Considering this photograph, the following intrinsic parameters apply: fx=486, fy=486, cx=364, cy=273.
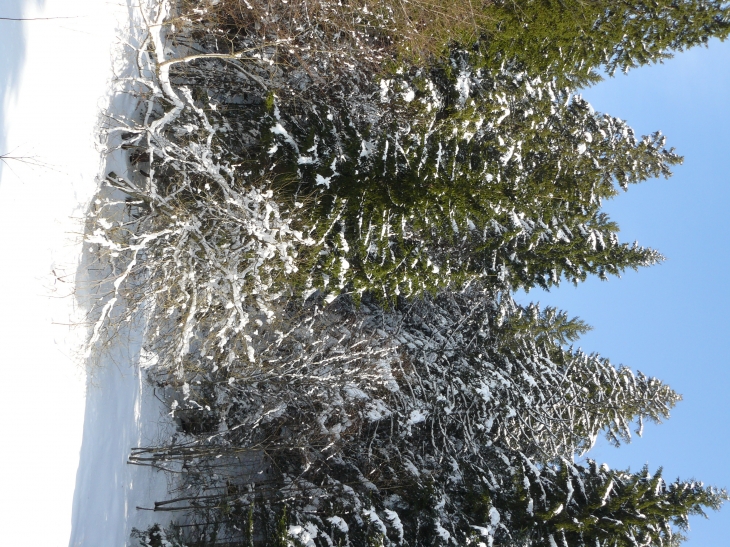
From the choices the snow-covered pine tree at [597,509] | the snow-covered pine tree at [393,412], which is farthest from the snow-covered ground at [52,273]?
the snow-covered pine tree at [597,509]

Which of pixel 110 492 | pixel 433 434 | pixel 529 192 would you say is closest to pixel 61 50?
pixel 110 492

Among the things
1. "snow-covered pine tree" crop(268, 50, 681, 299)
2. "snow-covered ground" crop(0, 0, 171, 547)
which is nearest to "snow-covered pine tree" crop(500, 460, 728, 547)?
"snow-covered pine tree" crop(268, 50, 681, 299)

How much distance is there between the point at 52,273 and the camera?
218 inches

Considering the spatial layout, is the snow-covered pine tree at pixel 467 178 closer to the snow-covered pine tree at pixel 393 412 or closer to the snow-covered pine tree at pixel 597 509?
the snow-covered pine tree at pixel 393 412

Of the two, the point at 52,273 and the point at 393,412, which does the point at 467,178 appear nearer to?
the point at 393,412

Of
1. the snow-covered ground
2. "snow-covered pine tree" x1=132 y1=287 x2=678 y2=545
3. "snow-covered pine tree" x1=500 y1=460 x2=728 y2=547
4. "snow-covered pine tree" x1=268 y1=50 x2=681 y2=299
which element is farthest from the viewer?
"snow-covered pine tree" x1=132 y1=287 x2=678 y2=545

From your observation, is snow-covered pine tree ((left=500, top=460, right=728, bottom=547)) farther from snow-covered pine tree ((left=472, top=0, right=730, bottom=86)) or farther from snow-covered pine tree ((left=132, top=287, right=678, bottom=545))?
snow-covered pine tree ((left=472, top=0, right=730, bottom=86))

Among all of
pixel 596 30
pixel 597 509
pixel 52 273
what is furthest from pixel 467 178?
pixel 597 509

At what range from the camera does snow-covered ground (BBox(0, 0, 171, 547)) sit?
5.03 metres

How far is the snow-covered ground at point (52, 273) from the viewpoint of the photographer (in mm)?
5031

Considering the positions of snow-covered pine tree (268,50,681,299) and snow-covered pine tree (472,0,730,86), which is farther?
snow-covered pine tree (472,0,730,86)

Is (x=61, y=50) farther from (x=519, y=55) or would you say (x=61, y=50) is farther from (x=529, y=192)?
(x=519, y=55)

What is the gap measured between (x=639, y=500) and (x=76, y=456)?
8.39m

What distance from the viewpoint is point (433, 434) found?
10266 mm
